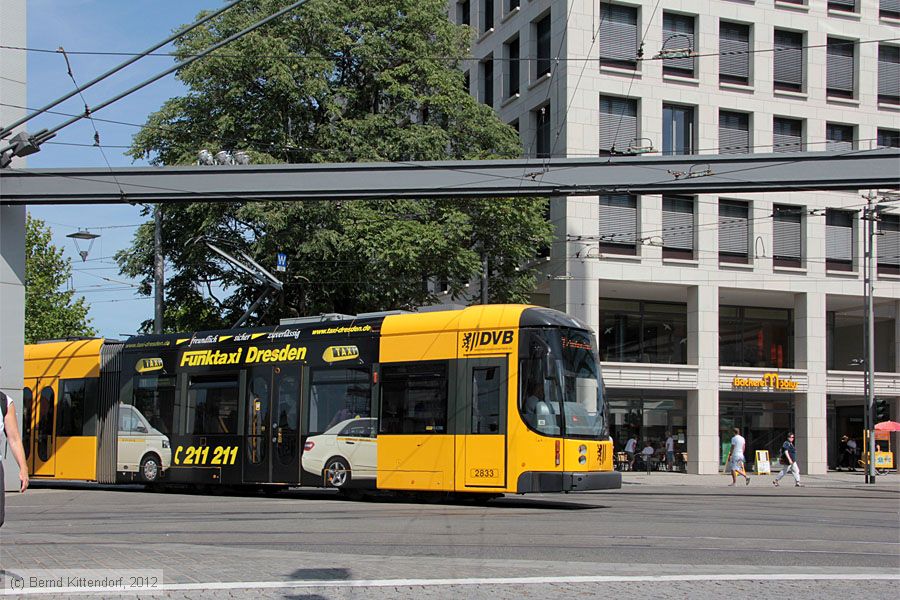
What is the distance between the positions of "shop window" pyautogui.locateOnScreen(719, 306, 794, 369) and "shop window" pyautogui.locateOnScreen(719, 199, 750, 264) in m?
3.43

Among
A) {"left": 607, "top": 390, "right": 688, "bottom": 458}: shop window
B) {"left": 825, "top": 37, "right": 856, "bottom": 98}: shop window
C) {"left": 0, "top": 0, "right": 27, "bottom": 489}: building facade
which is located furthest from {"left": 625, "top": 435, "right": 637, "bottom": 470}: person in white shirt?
{"left": 0, "top": 0, "right": 27, "bottom": 489}: building facade

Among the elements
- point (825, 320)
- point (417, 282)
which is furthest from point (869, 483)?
point (417, 282)

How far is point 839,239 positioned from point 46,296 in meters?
40.4

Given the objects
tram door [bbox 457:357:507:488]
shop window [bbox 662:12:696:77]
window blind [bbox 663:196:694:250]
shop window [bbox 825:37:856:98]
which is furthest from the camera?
shop window [bbox 825:37:856:98]

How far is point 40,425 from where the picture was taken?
2456 centimetres

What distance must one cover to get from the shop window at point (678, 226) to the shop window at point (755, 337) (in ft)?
15.5

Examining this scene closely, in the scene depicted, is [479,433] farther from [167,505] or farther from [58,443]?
[58,443]

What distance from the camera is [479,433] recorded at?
17812mm

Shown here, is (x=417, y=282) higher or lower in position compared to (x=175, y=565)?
higher

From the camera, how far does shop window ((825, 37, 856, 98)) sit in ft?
134

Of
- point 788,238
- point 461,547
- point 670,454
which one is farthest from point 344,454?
point 788,238

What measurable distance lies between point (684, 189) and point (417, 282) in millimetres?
9814

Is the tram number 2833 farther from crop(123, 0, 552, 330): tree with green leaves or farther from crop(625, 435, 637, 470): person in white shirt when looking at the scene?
crop(625, 435, 637, 470): person in white shirt

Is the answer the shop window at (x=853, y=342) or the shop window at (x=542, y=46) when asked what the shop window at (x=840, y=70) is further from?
the shop window at (x=542, y=46)
